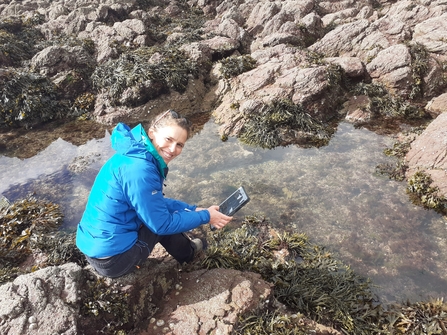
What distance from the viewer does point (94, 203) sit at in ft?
9.07

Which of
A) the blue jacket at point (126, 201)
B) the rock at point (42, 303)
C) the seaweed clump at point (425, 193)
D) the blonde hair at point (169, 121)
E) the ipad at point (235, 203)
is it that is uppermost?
the blonde hair at point (169, 121)

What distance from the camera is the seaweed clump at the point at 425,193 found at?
5262 mm

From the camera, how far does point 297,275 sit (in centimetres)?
420

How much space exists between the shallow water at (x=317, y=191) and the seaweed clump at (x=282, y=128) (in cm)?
32

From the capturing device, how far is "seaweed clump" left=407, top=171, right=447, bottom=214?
5262 mm

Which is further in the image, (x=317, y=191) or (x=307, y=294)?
(x=317, y=191)

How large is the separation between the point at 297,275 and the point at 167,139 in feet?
9.46

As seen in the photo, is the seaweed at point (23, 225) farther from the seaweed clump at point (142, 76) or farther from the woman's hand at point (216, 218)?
the seaweed clump at point (142, 76)

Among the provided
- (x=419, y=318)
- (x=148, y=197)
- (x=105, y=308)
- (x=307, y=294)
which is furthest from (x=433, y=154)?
(x=105, y=308)

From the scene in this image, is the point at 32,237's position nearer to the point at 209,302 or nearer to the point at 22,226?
the point at 22,226

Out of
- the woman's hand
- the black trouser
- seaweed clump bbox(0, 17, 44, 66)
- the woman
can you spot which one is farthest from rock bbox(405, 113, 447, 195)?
seaweed clump bbox(0, 17, 44, 66)

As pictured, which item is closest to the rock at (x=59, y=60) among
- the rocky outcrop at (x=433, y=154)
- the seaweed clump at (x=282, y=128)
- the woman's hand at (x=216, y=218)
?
the seaweed clump at (x=282, y=128)

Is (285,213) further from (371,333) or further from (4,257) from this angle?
(4,257)

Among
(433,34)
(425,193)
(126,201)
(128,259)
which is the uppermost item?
(433,34)
